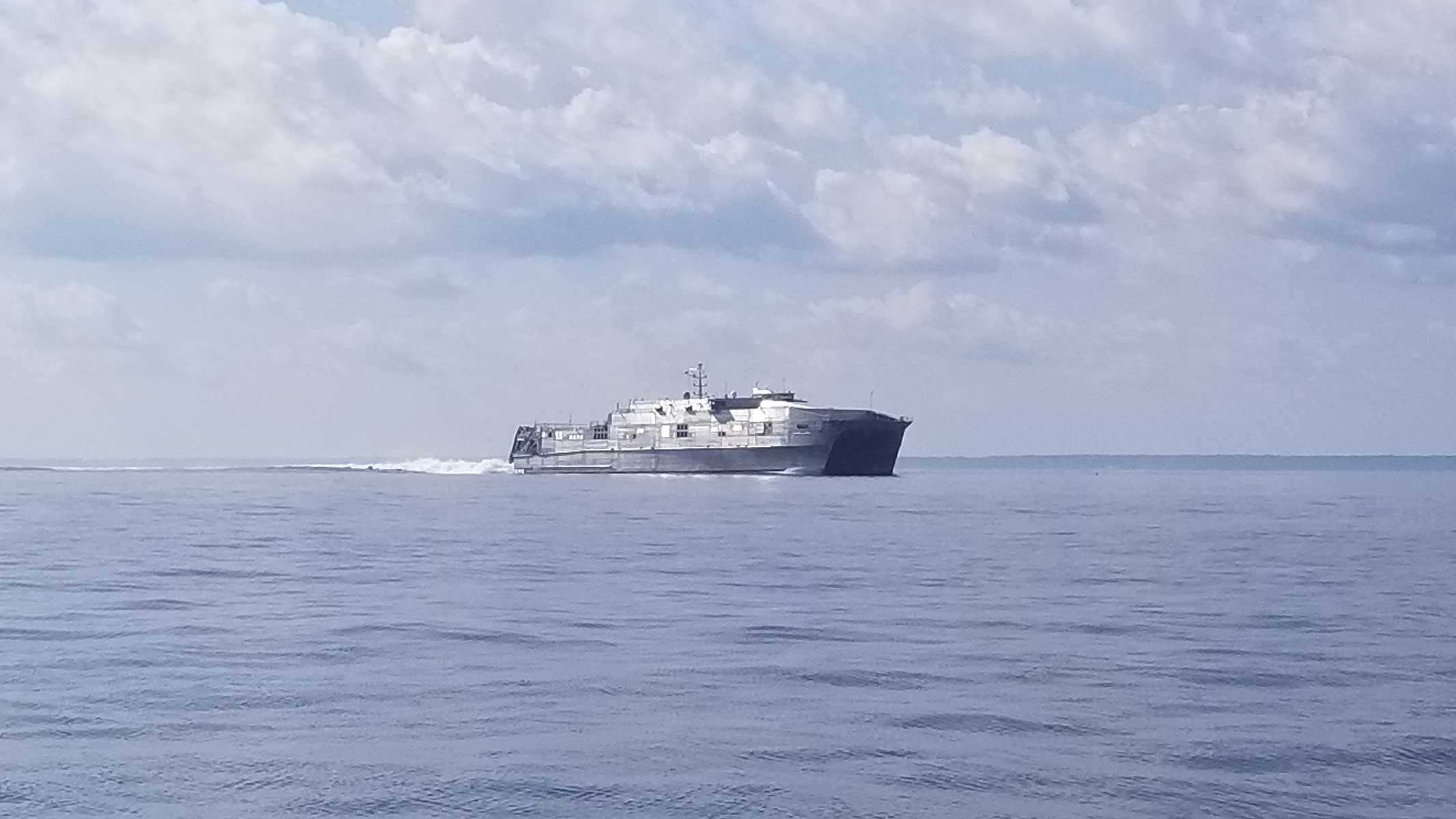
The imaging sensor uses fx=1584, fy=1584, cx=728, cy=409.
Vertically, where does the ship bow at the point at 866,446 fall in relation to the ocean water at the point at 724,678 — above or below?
above

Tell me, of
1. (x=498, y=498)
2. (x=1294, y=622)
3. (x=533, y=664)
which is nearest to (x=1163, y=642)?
(x=1294, y=622)

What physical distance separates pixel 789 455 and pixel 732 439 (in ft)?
19.8

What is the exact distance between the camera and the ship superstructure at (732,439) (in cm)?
11906

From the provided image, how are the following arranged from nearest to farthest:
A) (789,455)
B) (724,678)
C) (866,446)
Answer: (724,678), (789,455), (866,446)

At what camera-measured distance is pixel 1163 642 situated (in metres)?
30.1

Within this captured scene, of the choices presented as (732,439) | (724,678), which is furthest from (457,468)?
(724,678)

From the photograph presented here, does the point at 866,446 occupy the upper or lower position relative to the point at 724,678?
upper

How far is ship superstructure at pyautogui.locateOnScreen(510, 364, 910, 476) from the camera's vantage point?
119062 millimetres

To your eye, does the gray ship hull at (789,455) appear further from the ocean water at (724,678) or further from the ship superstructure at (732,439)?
the ocean water at (724,678)

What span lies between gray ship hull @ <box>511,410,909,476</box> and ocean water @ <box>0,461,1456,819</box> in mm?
60831

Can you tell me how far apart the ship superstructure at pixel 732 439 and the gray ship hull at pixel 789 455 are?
7 cm

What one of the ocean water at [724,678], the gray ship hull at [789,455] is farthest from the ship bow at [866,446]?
the ocean water at [724,678]

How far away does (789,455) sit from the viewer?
120m

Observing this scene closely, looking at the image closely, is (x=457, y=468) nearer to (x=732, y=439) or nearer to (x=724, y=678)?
(x=732, y=439)
